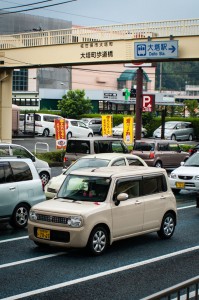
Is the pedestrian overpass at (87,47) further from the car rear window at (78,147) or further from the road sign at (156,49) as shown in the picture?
the car rear window at (78,147)

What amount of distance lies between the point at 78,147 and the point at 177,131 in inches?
1283

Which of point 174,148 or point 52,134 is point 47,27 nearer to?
point 52,134

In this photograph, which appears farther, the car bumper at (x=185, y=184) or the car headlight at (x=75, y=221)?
the car bumper at (x=185, y=184)

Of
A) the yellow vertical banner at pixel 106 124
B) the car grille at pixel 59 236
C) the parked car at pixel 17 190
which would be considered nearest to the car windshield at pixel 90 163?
the parked car at pixel 17 190

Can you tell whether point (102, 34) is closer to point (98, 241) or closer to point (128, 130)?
point (128, 130)

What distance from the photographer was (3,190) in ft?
44.7

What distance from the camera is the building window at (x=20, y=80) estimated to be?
86812 mm

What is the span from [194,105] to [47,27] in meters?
32.7

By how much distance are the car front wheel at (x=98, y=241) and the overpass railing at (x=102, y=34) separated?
1858 cm

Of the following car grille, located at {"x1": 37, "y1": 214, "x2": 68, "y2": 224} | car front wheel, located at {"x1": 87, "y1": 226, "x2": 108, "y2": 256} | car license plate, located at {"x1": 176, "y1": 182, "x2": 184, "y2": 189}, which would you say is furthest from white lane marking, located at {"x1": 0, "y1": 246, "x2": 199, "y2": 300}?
car license plate, located at {"x1": 176, "y1": 182, "x2": 184, "y2": 189}

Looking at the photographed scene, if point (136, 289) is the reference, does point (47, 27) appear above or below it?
above

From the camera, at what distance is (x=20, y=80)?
3433 inches

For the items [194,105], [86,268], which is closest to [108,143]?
[86,268]

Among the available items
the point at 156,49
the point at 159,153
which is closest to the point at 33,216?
the point at 159,153
